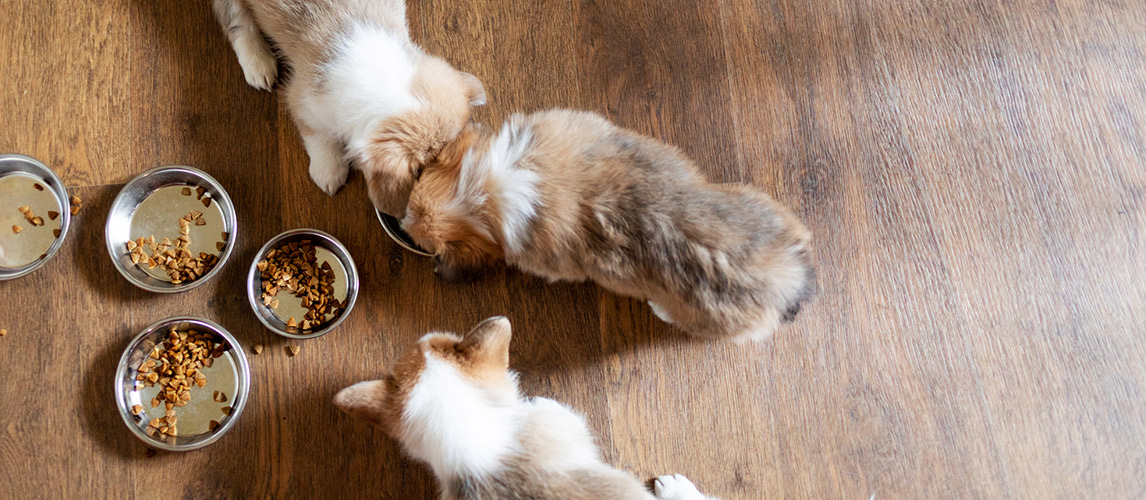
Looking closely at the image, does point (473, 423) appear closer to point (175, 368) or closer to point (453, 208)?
point (453, 208)

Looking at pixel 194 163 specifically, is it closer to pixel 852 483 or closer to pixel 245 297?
pixel 245 297

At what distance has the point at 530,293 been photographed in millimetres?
1841

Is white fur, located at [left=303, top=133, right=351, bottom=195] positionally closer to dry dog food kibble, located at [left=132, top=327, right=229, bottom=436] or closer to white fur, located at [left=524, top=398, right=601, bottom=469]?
dry dog food kibble, located at [left=132, top=327, right=229, bottom=436]

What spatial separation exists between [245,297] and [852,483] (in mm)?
1695

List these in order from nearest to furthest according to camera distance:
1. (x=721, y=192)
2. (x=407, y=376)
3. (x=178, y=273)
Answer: (x=407, y=376)
(x=721, y=192)
(x=178, y=273)

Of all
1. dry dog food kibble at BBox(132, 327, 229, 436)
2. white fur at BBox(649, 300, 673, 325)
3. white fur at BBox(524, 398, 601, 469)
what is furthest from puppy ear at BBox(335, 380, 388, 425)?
white fur at BBox(649, 300, 673, 325)

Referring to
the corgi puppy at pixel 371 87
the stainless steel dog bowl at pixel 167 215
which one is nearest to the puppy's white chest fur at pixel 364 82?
the corgi puppy at pixel 371 87

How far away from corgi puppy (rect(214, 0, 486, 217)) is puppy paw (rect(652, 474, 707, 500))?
954mm

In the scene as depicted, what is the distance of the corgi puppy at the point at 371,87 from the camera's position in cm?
152

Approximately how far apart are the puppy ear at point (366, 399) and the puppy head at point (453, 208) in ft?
1.09

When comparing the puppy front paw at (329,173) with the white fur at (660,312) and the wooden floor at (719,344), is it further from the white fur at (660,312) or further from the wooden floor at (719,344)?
the white fur at (660,312)

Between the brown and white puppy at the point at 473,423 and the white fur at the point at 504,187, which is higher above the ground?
the white fur at the point at 504,187

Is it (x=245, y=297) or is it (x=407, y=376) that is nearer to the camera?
(x=407, y=376)

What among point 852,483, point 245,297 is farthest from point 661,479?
point 245,297
